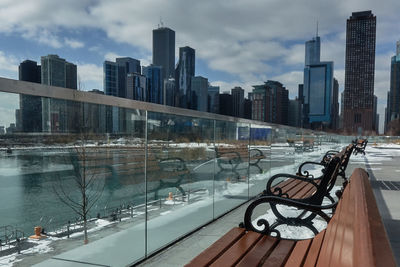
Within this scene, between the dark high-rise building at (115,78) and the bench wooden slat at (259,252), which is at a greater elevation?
the dark high-rise building at (115,78)

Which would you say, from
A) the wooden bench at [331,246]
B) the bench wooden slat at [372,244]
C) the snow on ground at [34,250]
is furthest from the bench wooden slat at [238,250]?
the snow on ground at [34,250]

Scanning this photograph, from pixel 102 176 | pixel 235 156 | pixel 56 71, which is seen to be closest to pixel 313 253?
pixel 102 176

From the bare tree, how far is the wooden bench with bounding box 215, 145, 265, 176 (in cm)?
203

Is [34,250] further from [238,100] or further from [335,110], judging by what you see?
[335,110]

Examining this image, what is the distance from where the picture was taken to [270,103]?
12531cm

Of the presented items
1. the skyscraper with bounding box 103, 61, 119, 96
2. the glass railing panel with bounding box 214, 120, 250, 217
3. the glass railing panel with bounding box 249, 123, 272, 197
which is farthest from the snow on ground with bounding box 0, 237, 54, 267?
the skyscraper with bounding box 103, 61, 119, 96

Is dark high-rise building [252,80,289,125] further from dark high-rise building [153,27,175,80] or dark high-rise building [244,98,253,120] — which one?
dark high-rise building [153,27,175,80]

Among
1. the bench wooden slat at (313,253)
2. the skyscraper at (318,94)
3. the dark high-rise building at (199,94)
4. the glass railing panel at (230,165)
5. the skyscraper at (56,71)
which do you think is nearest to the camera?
the bench wooden slat at (313,253)

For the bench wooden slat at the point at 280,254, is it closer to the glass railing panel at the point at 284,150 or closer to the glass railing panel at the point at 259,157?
the glass railing panel at the point at 259,157

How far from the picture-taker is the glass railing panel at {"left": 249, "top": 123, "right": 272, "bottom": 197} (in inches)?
226

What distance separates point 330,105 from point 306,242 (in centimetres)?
17394

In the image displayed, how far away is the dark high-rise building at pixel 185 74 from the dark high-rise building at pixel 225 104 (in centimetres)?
1191

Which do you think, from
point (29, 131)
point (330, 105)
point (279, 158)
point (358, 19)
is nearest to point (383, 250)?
point (29, 131)

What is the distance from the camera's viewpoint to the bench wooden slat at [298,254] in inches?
71.7
